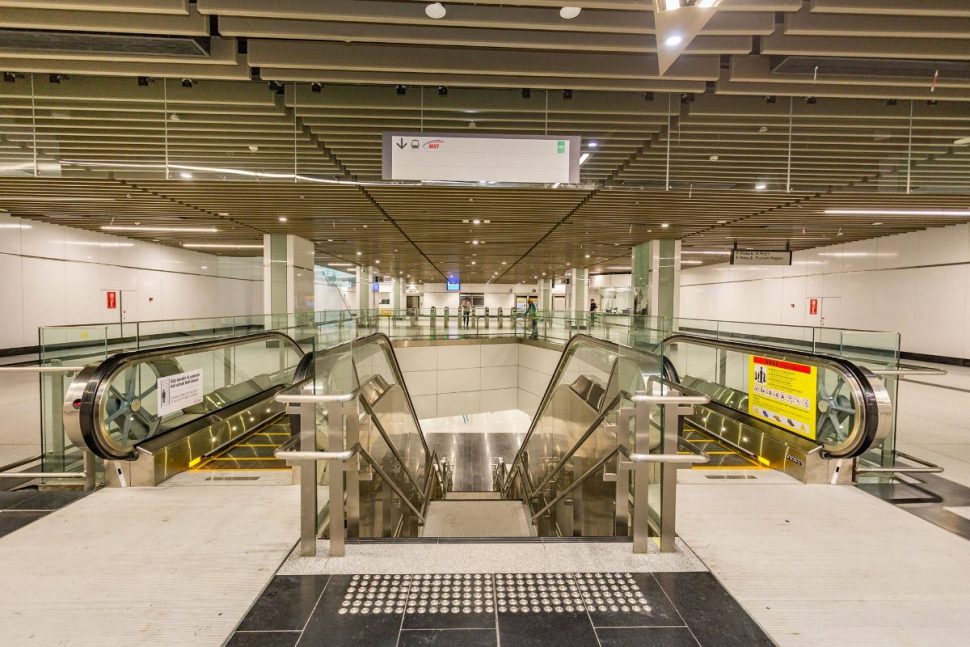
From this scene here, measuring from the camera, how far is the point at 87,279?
43.0ft

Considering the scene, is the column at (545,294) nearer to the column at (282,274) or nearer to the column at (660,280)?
the column at (660,280)

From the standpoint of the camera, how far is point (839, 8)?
12.3 feet

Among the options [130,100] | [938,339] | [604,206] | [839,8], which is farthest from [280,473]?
[938,339]

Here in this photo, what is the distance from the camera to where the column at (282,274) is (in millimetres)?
12711

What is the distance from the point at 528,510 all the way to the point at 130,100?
7.04 meters

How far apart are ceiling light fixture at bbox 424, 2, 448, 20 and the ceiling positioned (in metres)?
0.06


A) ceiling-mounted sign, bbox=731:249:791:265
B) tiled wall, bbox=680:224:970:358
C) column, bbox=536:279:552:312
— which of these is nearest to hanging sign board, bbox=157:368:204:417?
ceiling-mounted sign, bbox=731:249:791:265

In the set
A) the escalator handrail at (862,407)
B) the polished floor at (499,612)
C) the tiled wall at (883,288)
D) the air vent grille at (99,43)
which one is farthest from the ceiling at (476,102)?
the tiled wall at (883,288)

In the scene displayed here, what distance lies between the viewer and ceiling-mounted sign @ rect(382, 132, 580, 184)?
4941 mm

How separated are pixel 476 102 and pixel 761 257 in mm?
12484

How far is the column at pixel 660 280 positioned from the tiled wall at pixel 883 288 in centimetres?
596

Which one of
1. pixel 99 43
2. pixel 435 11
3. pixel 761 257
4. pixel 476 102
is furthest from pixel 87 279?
pixel 761 257

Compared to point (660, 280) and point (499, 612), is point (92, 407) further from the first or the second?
point (660, 280)

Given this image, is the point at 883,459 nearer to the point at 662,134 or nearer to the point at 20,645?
the point at 662,134
